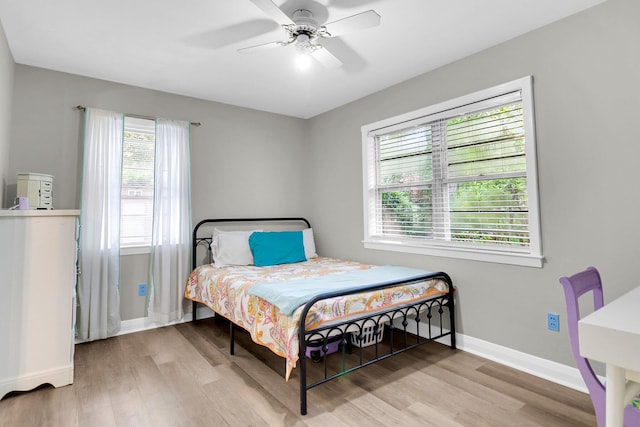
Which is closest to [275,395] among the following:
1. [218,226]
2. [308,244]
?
[308,244]

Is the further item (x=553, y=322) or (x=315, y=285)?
(x=315, y=285)

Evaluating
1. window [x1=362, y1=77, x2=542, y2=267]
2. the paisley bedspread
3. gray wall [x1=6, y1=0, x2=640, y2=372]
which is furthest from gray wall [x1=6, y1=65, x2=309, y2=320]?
window [x1=362, y1=77, x2=542, y2=267]

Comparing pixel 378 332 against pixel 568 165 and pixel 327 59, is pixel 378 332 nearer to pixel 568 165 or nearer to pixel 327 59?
pixel 568 165

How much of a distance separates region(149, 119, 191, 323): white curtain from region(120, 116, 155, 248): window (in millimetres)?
116

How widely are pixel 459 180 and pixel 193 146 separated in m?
2.80

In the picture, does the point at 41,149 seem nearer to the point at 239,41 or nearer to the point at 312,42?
the point at 239,41

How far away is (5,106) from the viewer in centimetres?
255

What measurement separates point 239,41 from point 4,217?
198 centimetres

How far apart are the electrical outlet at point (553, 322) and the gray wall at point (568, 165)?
33 millimetres

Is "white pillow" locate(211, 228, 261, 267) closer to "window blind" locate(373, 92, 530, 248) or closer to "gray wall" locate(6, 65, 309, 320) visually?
"gray wall" locate(6, 65, 309, 320)

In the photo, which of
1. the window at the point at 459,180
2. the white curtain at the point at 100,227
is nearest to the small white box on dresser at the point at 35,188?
the white curtain at the point at 100,227

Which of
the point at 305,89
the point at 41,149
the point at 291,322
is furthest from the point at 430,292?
the point at 41,149

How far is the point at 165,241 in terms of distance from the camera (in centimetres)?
340

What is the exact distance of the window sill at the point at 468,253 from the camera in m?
2.41
